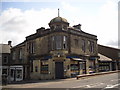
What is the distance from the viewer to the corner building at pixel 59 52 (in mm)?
22781

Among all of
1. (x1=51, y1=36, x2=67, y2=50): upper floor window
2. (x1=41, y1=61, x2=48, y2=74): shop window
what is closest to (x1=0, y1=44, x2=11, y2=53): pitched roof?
Result: (x1=41, y1=61, x2=48, y2=74): shop window

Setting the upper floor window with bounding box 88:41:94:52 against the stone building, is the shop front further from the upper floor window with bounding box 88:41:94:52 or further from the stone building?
the upper floor window with bounding box 88:41:94:52

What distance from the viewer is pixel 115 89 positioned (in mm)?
12617

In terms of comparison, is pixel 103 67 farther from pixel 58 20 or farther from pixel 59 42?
pixel 58 20

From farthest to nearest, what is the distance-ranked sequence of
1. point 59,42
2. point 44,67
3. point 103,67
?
point 103,67, point 44,67, point 59,42

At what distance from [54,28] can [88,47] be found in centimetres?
861

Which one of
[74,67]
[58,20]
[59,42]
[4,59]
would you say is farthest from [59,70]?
[4,59]

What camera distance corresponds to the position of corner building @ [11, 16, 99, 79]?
22781 mm

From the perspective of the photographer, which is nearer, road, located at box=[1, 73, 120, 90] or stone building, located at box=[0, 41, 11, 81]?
road, located at box=[1, 73, 120, 90]

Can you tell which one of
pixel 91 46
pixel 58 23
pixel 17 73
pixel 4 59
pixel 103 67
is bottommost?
pixel 17 73

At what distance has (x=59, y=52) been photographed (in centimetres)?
2275

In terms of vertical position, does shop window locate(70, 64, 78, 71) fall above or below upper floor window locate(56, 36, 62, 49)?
below

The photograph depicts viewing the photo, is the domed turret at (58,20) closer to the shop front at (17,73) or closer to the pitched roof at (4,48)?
the shop front at (17,73)

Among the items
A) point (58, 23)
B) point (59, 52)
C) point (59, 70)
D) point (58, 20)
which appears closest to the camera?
point (59, 70)
